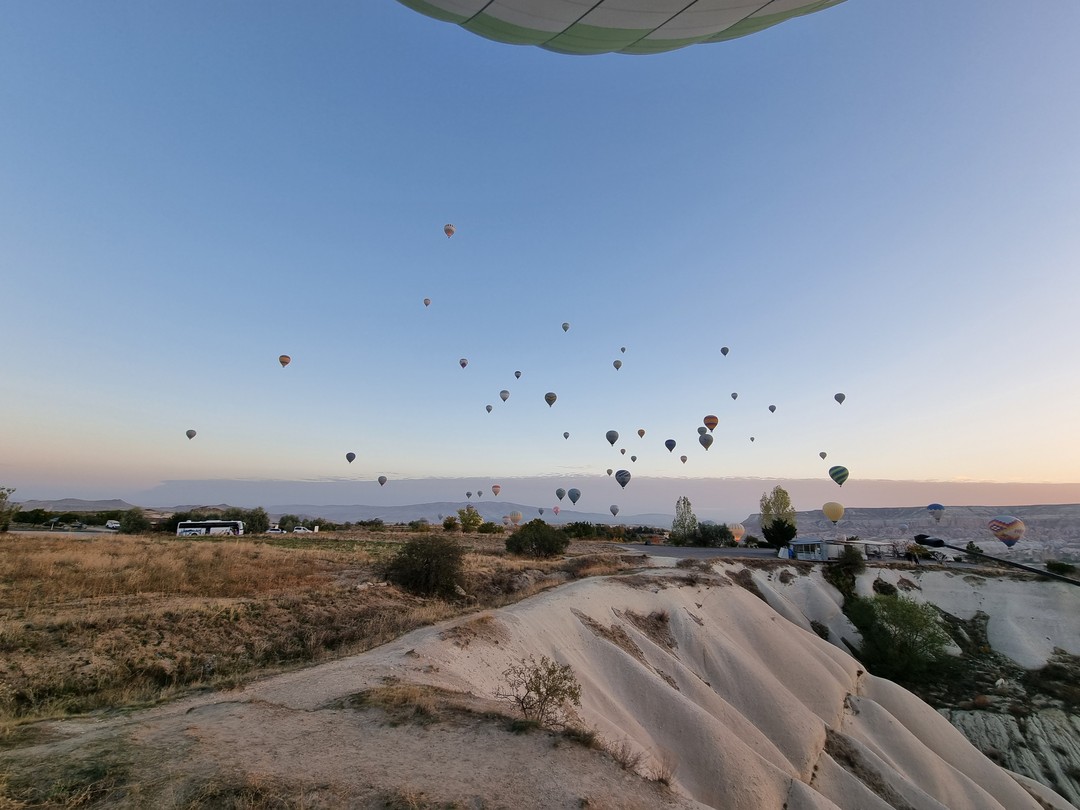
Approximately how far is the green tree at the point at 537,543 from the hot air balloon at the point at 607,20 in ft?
141

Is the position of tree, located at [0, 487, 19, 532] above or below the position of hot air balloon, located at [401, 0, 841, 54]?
below

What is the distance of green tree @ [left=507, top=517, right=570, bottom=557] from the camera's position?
160 feet

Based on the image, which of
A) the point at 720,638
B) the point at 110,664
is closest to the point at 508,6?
the point at 110,664

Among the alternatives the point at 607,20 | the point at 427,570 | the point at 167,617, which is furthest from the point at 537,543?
the point at 607,20

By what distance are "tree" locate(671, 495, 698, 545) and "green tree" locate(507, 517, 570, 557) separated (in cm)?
3366

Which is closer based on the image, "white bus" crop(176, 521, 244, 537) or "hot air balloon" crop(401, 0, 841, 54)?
"hot air balloon" crop(401, 0, 841, 54)

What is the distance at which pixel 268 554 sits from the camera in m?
34.1

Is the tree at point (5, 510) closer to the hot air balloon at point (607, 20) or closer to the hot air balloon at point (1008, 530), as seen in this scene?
the hot air balloon at point (607, 20)

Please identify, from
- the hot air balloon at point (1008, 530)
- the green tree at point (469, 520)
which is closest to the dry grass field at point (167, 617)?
the green tree at point (469, 520)

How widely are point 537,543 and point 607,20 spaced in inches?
1745

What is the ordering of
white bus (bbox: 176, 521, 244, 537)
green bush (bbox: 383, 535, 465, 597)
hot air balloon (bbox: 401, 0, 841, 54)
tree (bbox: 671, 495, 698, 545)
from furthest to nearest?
tree (bbox: 671, 495, 698, 545) → white bus (bbox: 176, 521, 244, 537) → green bush (bbox: 383, 535, 465, 597) → hot air balloon (bbox: 401, 0, 841, 54)

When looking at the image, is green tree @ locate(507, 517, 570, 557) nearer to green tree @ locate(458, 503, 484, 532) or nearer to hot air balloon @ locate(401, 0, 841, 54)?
green tree @ locate(458, 503, 484, 532)

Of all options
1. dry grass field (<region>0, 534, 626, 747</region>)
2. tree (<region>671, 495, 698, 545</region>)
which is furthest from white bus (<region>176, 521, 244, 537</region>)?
tree (<region>671, 495, 698, 545</region>)

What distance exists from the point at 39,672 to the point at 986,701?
1806 inches
